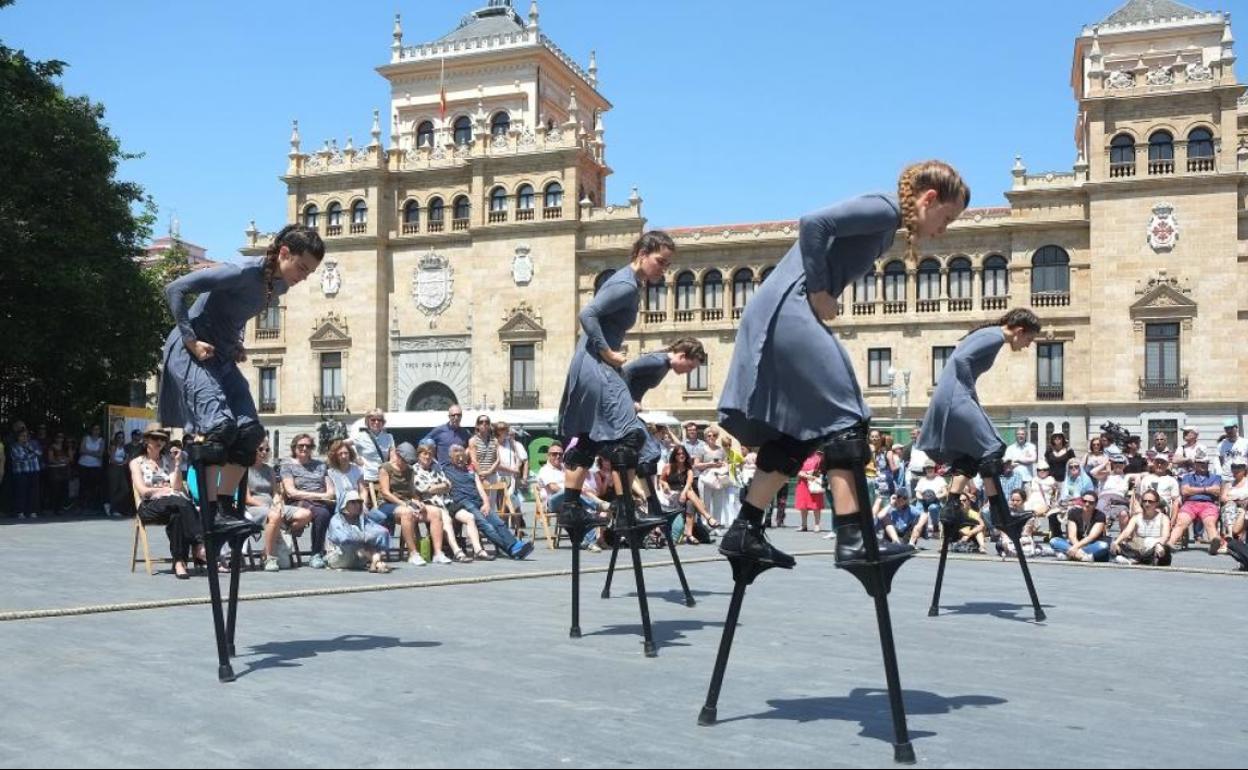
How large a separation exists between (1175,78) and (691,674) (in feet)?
146

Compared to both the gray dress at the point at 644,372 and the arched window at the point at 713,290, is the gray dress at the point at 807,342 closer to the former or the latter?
the gray dress at the point at 644,372

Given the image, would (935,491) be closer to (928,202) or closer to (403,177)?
(928,202)

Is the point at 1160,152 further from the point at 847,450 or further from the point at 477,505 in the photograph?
the point at 847,450

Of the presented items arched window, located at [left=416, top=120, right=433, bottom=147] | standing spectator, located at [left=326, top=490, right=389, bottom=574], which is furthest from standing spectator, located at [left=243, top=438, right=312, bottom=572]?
arched window, located at [left=416, top=120, right=433, bottom=147]

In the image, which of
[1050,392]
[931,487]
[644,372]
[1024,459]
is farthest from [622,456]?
[1050,392]

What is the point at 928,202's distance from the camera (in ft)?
14.4

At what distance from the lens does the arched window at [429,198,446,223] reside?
5362cm

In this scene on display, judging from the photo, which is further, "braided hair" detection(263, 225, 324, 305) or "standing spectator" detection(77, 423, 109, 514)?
"standing spectator" detection(77, 423, 109, 514)

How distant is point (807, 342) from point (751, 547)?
798 mm

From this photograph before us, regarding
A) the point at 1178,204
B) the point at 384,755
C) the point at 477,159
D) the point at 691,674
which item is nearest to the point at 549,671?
the point at 691,674

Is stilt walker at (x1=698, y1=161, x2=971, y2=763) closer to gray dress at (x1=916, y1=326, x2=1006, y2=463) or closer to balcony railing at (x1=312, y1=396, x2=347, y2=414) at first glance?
gray dress at (x1=916, y1=326, x2=1006, y2=463)

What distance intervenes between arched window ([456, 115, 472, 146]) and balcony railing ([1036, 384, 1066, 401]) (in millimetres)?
30374

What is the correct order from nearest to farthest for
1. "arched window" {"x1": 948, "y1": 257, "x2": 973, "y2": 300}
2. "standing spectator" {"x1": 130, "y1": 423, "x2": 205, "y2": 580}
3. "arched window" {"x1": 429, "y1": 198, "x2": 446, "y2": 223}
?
"standing spectator" {"x1": 130, "y1": 423, "x2": 205, "y2": 580}
"arched window" {"x1": 948, "y1": 257, "x2": 973, "y2": 300}
"arched window" {"x1": 429, "y1": 198, "x2": 446, "y2": 223}

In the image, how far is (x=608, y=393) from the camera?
695cm
